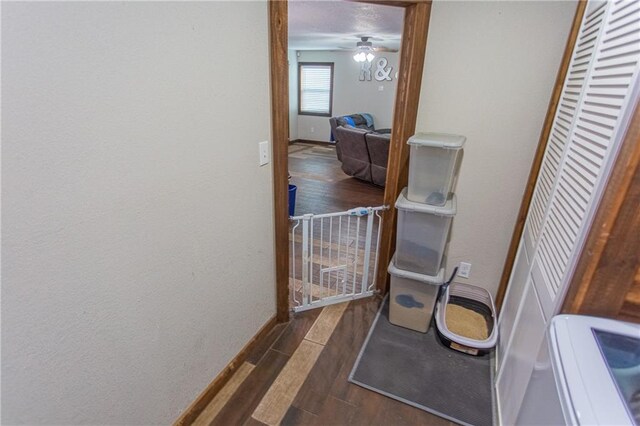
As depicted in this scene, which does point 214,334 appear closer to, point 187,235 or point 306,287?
point 187,235

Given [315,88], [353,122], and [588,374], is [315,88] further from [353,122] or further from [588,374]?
[588,374]

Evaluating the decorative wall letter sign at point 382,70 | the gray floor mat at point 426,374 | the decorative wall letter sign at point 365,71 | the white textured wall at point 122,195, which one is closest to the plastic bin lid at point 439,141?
the white textured wall at point 122,195

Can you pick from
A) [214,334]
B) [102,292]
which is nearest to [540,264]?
[214,334]

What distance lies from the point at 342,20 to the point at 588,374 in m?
4.10

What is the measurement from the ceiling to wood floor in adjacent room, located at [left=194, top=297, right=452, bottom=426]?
2.23 meters

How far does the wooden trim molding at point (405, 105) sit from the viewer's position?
1.79 meters

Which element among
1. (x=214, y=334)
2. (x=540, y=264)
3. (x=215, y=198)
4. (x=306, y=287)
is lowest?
(x=306, y=287)

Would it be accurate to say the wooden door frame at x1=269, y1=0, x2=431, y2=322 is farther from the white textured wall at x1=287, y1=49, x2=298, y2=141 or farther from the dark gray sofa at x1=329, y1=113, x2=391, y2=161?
the white textured wall at x1=287, y1=49, x2=298, y2=141

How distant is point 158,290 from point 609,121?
1.52 meters

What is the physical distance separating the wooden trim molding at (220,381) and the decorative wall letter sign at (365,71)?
6.69m

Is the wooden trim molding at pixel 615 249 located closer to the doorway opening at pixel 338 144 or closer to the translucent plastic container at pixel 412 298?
the translucent plastic container at pixel 412 298

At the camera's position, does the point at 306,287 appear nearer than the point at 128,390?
No

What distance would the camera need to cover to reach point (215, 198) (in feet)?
4.52

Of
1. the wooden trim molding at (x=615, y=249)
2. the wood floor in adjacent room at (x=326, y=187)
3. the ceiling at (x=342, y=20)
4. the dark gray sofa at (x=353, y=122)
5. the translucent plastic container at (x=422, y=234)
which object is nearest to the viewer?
the wooden trim molding at (x=615, y=249)
